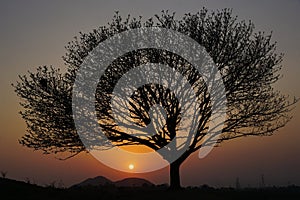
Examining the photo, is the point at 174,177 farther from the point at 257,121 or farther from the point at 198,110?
the point at 257,121

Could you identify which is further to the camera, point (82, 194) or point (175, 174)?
point (175, 174)

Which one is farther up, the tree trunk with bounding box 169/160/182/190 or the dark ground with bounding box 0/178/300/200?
the tree trunk with bounding box 169/160/182/190

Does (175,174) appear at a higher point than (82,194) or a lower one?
higher

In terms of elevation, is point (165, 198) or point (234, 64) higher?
point (234, 64)

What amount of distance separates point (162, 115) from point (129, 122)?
2.47 metres

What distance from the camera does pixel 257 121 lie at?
31.2m

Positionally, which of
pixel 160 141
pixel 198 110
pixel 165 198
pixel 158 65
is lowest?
pixel 165 198

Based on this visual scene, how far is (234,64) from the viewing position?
30766 millimetres

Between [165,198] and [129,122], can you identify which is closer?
[165,198]

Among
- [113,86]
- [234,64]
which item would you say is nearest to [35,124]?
[113,86]

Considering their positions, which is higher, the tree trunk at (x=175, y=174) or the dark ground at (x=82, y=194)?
the tree trunk at (x=175, y=174)

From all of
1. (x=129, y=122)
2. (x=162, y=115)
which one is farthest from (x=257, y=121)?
(x=129, y=122)

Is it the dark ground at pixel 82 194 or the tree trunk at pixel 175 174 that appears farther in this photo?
the tree trunk at pixel 175 174

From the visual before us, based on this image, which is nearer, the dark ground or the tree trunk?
the dark ground
